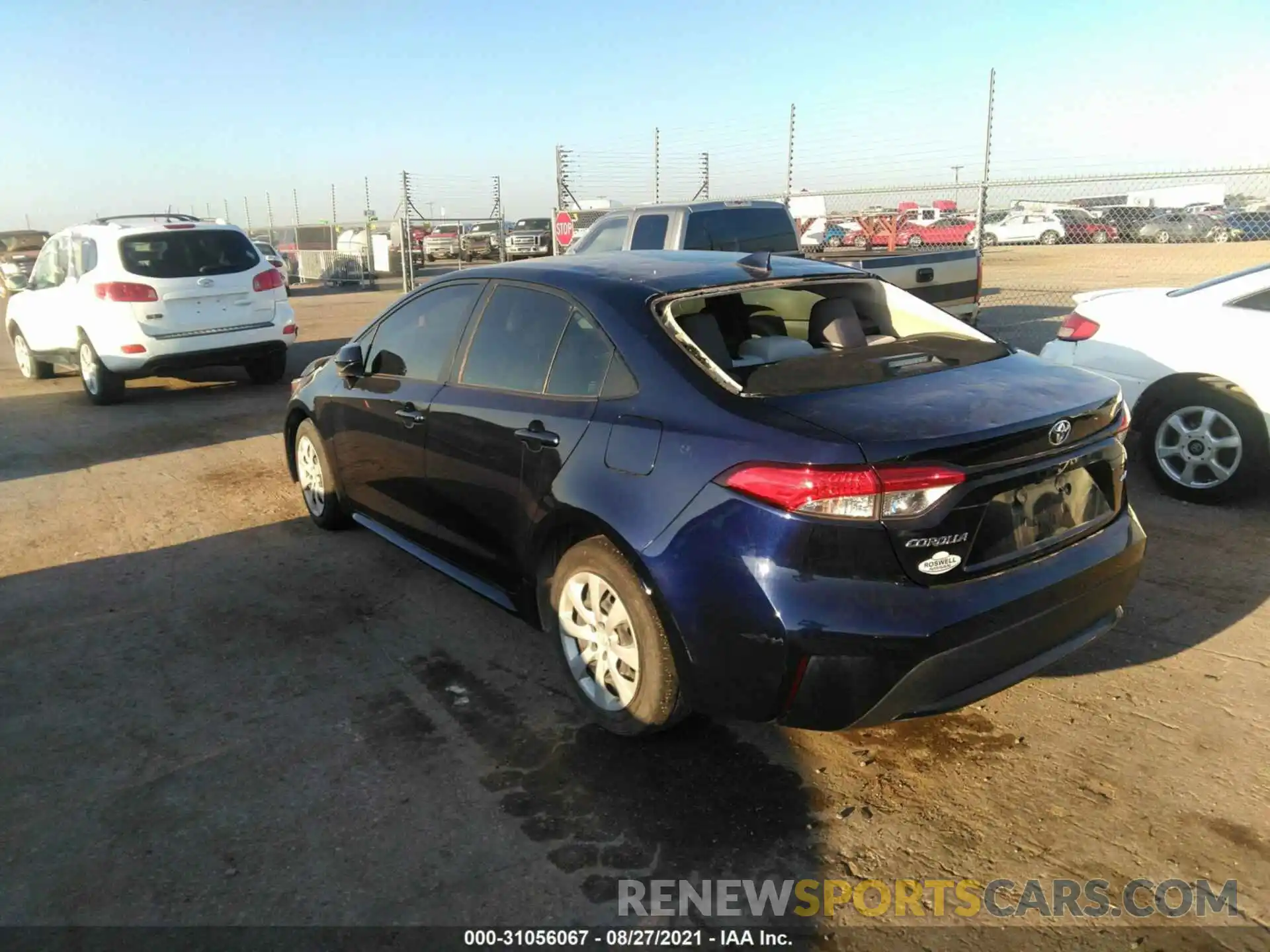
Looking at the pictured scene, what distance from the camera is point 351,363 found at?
192 inches

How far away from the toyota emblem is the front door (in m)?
2.45

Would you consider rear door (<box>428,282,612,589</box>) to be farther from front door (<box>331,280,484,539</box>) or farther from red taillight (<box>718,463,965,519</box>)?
red taillight (<box>718,463,965,519</box>)

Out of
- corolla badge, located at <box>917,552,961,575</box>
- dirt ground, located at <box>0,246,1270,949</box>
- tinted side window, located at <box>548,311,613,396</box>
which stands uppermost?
tinted side window, located at <box>548,311,613,396</box>

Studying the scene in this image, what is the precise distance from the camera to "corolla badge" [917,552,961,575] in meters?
2.68

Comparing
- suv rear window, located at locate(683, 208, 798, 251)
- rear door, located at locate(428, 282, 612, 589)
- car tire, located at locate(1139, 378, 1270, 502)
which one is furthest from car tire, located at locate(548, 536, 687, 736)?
suv rear window, located at locate(683, 208, 798, 251)

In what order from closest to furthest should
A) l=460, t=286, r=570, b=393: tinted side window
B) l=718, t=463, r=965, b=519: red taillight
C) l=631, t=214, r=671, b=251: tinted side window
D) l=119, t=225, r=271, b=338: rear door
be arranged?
l=718, t=463, r=965, b=519: red taillight
l=460, t=286, r=570, b=393: tinted side window
l=119, t=225, r=271, b=338: rear door
l=631, t=214, r=671, b=251: tinted side window

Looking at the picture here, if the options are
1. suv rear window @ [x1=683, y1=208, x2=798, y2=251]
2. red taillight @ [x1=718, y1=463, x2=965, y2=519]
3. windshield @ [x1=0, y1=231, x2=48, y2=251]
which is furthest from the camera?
windshield @ [x1=0, y1=231, x2=48, y2=251]

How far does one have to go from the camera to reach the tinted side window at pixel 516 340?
145 inches

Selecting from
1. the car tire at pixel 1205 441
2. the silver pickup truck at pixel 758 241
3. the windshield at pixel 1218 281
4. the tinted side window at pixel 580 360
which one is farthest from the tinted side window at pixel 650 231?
the tinted side window at pixel 580 360

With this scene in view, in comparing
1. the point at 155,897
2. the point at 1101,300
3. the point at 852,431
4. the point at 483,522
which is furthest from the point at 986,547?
the point at 1101,300

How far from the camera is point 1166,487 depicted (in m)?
5.86

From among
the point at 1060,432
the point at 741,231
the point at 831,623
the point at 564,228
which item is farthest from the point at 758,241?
the point at 564,228

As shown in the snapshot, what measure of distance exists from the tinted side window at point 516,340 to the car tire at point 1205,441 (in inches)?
162

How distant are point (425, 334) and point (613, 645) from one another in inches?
79.2
